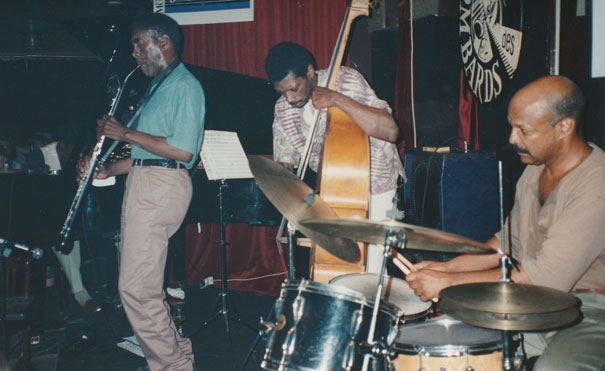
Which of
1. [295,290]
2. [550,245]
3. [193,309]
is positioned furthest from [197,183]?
[550,245]

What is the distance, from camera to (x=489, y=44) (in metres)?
4.13

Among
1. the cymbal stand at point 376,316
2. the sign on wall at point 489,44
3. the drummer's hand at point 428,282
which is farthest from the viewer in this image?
the sign on wall at point 489,44

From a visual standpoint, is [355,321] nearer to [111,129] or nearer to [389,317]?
[389,317]

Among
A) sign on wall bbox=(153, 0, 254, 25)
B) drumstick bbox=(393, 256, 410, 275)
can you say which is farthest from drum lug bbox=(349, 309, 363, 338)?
sign on wall bbox=(153, 0, 254, 25)

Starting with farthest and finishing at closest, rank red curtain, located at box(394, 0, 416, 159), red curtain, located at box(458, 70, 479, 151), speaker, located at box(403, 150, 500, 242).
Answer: red curtain, located at box(394, 0, 416, 159), red curtain, located at box(458, 70, 479, 151), speaker, located at box(403, 150, 500, 242)

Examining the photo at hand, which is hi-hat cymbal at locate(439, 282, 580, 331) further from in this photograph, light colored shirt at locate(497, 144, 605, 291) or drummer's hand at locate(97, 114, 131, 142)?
→ drummer's hand at locate(97, 114, 131, 142)

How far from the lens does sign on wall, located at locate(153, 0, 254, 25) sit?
5.96m

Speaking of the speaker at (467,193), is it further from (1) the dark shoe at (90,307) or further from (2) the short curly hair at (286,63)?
(1) the dark shoe at (90,307)

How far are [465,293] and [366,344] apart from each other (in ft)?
1.37

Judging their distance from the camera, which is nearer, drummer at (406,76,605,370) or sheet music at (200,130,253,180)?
drummer at (406,76,605,370)

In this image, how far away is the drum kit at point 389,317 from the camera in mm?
1683

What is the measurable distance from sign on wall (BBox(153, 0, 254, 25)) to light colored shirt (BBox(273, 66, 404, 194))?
304 cm

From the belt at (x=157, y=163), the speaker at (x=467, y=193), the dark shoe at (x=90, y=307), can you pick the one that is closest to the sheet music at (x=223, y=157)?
the belt at (x=157, y=163)

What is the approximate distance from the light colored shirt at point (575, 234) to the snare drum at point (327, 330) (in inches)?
24.9
